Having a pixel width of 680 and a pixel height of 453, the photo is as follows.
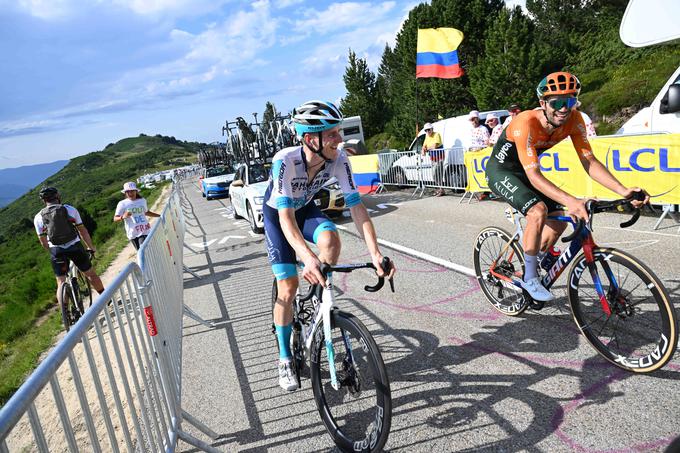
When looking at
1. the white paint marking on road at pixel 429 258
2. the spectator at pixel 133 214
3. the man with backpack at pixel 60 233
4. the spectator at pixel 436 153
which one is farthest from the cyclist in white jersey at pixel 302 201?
the spectator at pixel 436 153

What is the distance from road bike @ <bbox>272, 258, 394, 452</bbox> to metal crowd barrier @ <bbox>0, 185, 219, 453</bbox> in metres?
0.86

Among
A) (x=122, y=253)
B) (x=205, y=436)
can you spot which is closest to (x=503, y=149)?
(x=205, y=436)

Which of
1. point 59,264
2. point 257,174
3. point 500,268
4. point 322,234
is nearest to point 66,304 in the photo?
point 59,264

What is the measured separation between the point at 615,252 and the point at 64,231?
680 centimetres

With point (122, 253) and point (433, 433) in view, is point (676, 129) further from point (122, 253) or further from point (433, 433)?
point (122, 253)

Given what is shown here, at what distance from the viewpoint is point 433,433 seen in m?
2.93

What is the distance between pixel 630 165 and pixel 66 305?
9339mm

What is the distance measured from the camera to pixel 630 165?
8.08 meters

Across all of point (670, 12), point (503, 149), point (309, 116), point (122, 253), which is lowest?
point (122, 253)

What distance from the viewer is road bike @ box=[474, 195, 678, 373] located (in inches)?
121

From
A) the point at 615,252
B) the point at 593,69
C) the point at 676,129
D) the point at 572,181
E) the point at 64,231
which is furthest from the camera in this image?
the point at 593,69

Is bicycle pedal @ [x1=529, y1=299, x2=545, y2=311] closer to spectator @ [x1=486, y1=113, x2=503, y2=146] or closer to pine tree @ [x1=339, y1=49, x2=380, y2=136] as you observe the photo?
spectator @ [x1=486, y1=113, x2=503, y2=146]

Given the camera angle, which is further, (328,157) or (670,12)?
(670,12)

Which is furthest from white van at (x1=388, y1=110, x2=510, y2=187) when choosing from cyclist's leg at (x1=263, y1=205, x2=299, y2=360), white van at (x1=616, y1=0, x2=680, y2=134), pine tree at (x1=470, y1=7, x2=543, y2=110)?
pine tree at (x1=470, y1=7, x2=543, y2=110)
